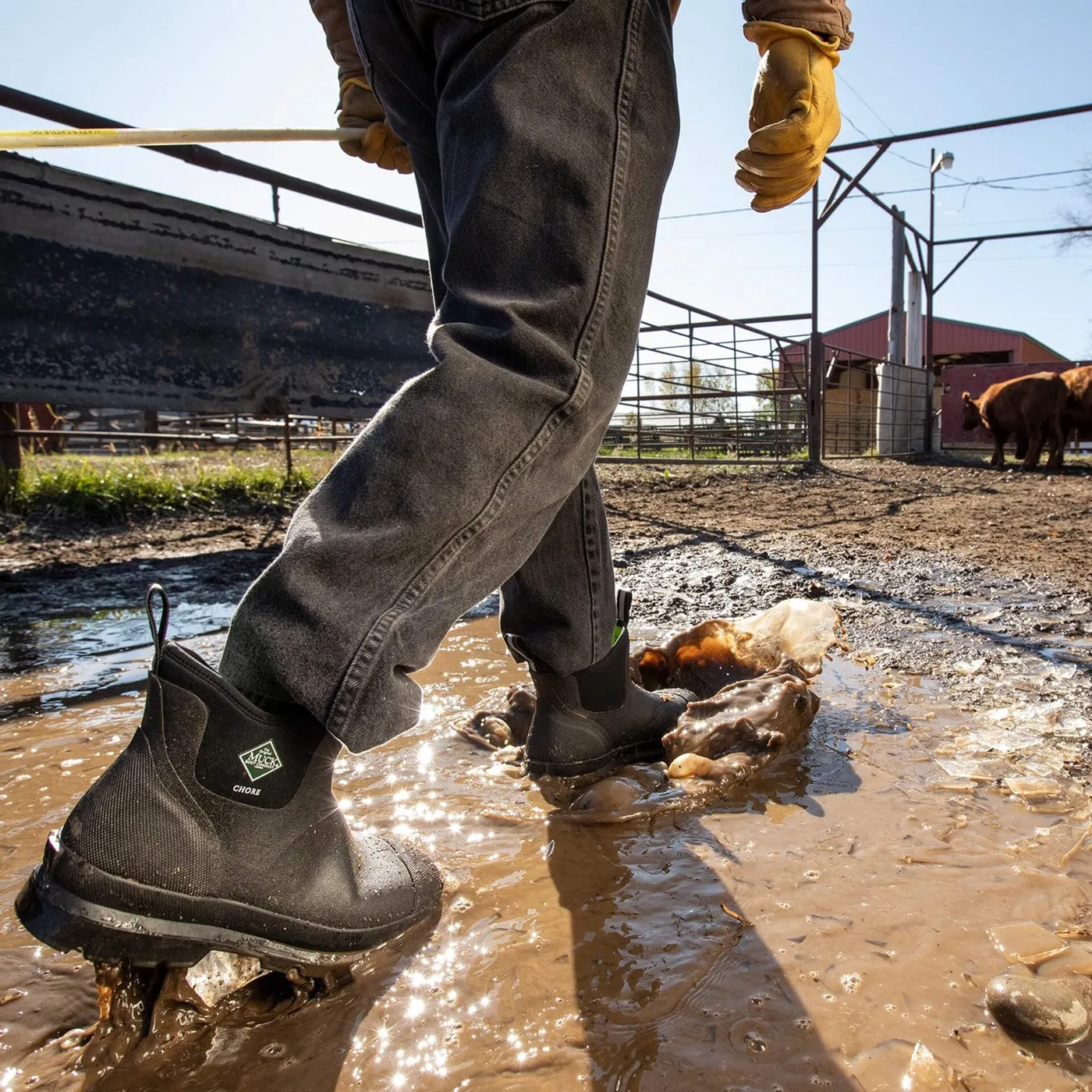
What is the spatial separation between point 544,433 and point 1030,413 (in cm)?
1048

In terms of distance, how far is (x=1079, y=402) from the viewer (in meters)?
9.31

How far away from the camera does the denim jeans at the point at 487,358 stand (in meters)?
0.67

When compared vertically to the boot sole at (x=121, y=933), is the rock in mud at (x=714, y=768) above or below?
below

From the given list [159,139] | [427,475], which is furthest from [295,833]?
[159,139]

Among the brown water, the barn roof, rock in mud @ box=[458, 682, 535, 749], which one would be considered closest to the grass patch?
the brown water

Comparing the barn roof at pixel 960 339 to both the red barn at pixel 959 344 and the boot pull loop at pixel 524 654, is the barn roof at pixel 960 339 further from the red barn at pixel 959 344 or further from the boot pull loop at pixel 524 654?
the boot pull loop at pixel 524 654

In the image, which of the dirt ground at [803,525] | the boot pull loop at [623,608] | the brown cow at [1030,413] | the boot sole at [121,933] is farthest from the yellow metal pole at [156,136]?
the brown cow at [1030,413]

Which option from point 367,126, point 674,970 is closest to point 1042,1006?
point 674,970

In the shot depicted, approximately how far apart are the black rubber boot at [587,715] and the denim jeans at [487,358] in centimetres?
39

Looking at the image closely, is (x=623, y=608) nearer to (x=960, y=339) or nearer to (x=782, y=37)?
(x=782, y=37)

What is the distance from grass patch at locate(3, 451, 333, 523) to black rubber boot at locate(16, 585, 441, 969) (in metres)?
3.61

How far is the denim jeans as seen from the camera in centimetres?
67

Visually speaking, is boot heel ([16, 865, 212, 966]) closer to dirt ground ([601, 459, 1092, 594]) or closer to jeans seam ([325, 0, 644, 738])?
jeans seam ([325, 0, 644, 738])

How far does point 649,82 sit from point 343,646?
0.66m
